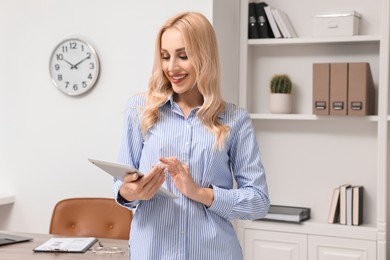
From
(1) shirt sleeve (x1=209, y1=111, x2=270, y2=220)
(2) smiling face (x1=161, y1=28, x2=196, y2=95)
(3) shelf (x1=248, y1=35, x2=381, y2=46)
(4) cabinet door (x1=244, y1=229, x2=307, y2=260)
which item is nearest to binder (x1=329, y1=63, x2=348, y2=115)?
(3) shelf (x1=248, y1=35, x2=381, y2=46)

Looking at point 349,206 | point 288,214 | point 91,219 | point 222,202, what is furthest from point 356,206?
point 222,202

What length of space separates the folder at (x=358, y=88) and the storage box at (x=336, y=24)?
22 cm

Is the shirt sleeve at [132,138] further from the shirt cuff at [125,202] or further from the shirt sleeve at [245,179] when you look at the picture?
the shirt sleeve at [245,179]

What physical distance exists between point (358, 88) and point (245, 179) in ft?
6.83

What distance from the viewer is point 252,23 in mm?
4070

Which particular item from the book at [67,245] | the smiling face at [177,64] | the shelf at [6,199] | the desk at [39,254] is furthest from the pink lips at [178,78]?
the shelf at [6,199]

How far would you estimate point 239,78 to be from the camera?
4090 millimetres

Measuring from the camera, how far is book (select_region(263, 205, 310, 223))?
3908 millimetres

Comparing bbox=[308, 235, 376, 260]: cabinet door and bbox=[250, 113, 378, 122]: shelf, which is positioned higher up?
bbox=[250, 113, 378, 122]: shelf

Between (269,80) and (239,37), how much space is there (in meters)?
0.36

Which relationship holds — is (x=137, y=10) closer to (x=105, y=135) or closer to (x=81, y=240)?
(x=105, y=135)

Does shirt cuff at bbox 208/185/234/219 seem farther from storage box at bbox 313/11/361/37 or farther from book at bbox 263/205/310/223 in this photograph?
storage box at bbox 313/11/361/37

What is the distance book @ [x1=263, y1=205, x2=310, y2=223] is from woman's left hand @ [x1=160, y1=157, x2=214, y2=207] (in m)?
2.28

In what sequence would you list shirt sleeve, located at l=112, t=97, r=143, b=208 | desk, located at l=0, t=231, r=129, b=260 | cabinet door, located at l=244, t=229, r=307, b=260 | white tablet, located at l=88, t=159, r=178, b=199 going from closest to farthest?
white tablet, located at l=88, t=159, r=178, b=199
shirt sleeve, located at l=112, t=97, r=143, b=208
desk, located at l=0, t=231, r=129, b=260
cabinet door, located at l=244, t=229, r=307, b=260
